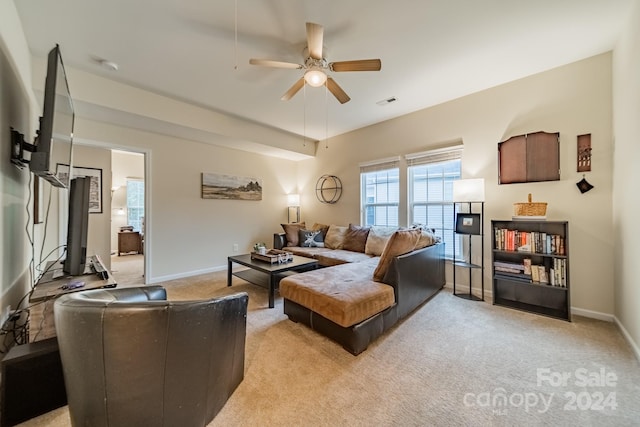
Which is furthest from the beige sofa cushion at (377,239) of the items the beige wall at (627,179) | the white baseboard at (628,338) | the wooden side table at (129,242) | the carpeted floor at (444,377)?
the wooden side table at (129,242)

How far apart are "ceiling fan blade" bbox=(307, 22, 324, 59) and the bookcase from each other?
2657mm

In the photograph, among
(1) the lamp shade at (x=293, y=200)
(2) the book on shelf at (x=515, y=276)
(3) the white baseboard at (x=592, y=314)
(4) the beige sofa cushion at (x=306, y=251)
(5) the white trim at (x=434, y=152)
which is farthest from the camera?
(1) the lamp shade at (x=293, y=200)

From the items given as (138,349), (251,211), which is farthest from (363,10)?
(251,211)

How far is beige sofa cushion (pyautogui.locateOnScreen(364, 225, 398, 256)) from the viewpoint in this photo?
3.81m

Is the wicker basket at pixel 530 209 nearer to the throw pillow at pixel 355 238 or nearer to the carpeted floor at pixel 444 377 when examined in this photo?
the carpeted floor at pixel 444 377

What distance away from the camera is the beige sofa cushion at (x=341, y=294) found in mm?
1846

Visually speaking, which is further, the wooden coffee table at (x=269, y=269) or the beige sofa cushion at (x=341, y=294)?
the wooden coffee table at (x=269, y=269)

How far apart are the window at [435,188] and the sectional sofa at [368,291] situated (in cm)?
42

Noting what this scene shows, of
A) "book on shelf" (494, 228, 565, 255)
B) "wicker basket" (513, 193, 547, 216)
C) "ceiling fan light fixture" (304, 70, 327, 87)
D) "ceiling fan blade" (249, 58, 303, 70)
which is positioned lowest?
"book on shelf" (494, 228, 565, 255)

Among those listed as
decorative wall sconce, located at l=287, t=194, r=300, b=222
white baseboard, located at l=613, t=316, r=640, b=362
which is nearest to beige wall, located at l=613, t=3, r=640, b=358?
white baseboard, located at l=613, t=316, r=640, b=362

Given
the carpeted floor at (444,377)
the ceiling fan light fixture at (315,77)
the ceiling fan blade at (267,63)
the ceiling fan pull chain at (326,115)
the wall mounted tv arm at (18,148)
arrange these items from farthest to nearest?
the ceiling fan pull chain at (326,115) < the ceiling fan light fixture at (315,77) < the ceiling fan blade at (267,63) < the wall mounted tv arm at (18,148) < the carpeted floor at (444,377)

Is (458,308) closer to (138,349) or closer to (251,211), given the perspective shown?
(138,349)

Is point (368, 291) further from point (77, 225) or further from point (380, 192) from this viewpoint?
point (380, 192)

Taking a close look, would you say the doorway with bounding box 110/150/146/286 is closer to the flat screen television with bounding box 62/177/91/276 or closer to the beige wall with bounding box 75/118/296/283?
the beige wall with bounding box 75/118/296/283
